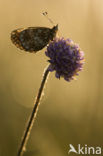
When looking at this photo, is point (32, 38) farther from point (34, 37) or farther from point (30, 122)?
point (30, 122)

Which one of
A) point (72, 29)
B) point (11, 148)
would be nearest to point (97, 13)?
point (72, 29)

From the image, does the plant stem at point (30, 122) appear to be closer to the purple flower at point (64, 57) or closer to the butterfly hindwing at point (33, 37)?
the purple flower at point (64, 57)

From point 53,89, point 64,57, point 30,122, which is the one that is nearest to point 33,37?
point 64,57

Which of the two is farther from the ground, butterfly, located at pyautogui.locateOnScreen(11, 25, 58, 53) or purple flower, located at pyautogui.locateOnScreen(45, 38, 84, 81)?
butterfly, located at pyautogui.locateOnScreen(11, 25, 58, 53)

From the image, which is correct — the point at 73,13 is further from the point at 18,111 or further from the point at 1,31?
the point at 18,111

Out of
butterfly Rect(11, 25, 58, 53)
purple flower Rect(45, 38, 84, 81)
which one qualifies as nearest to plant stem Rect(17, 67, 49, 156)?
purple flower Rect(45, 38, 84, 81)

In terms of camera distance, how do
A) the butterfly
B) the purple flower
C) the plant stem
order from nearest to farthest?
the plant stem < the purple flower < the butterfly

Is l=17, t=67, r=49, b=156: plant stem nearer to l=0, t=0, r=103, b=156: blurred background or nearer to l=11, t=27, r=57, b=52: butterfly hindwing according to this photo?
l=11, t=27, r=57, b=52: butterfly hindwing
